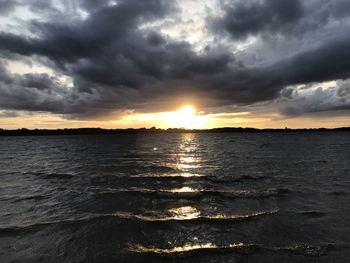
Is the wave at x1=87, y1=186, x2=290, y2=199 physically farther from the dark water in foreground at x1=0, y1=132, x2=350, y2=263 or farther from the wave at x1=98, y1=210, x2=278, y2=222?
the wave at x1=98, y1=210, x2=278, y2=222

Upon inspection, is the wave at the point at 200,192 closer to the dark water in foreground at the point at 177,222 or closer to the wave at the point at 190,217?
the dark water in foreground at the point at 177,222

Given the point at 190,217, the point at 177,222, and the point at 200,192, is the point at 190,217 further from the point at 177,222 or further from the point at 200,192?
the point at 200,192

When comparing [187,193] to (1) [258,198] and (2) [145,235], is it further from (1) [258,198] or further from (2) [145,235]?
(2) [145,235]

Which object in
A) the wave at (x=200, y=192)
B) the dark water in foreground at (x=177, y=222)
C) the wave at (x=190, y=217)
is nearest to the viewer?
the dark water in foreground at (x=177, y=222)

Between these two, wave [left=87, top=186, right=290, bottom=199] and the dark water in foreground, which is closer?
the dark water in foreground

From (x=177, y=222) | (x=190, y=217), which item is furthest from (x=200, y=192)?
(x=177, y=222)

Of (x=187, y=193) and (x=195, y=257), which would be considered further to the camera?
(x=187, y=193)

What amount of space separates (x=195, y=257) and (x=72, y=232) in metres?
6.23

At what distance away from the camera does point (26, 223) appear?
13.0 m

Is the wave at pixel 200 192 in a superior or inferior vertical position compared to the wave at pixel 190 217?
inferior

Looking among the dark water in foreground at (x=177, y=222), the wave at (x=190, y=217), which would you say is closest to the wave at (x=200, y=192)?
the dark water in foreground at (x=177, y=222)

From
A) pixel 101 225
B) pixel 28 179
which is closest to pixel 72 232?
pixel 101 225

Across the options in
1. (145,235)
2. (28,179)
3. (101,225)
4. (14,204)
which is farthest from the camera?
(28,179)

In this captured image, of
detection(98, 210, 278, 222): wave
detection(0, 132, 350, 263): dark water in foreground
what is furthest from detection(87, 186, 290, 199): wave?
detection(98, 210, 278, 222): wave
